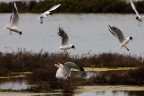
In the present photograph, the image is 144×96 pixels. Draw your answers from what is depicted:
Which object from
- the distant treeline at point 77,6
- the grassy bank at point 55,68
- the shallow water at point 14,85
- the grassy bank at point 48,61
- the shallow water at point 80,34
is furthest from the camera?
the distant treeline at point 77,6

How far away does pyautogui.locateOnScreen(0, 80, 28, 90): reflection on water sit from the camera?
21.2 m

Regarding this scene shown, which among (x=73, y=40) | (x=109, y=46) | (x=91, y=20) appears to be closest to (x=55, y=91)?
(x=109, y=46)

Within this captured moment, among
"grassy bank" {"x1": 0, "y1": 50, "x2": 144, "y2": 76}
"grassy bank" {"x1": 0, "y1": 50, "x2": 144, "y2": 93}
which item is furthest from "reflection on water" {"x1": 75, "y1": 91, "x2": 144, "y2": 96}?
"grassy bank" {"x1": 0, "y1": 50, "x2": 144, "y2": 76}

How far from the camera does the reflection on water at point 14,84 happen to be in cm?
2122

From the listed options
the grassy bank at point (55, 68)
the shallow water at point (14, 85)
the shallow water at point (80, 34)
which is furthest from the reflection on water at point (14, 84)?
the shallow water at point (80, 34)

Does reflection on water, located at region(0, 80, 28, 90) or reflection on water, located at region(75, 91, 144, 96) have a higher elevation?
reflection on water, located at region(0, 80, 28, 90)

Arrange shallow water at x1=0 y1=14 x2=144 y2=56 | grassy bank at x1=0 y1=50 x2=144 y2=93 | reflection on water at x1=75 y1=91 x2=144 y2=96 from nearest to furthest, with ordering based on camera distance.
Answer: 1. reflection on water at x1=75 y1=91 x2=144 y2=96
2. grassy bank at x1=0 y1=50 x2=144 y2=93
3. shallow water at x1=0 y1=14 x2=144 y2=56

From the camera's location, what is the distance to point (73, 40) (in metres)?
41.8

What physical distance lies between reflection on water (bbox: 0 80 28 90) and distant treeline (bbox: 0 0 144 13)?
1457 inches

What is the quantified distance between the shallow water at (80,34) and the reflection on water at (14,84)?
6.19m

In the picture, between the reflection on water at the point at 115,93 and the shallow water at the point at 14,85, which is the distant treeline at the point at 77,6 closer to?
the shallow water at the point at 14,85

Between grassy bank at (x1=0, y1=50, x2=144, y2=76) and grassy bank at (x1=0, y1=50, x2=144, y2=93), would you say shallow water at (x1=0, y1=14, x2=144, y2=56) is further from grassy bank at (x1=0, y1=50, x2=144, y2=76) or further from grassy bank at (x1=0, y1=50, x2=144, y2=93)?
grassy bank at (x1=0, y1=50, x2=144, y2=93)

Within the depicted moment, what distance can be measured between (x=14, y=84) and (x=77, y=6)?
41.5 metres

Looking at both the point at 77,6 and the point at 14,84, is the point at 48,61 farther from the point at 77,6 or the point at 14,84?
the point at 77,6
